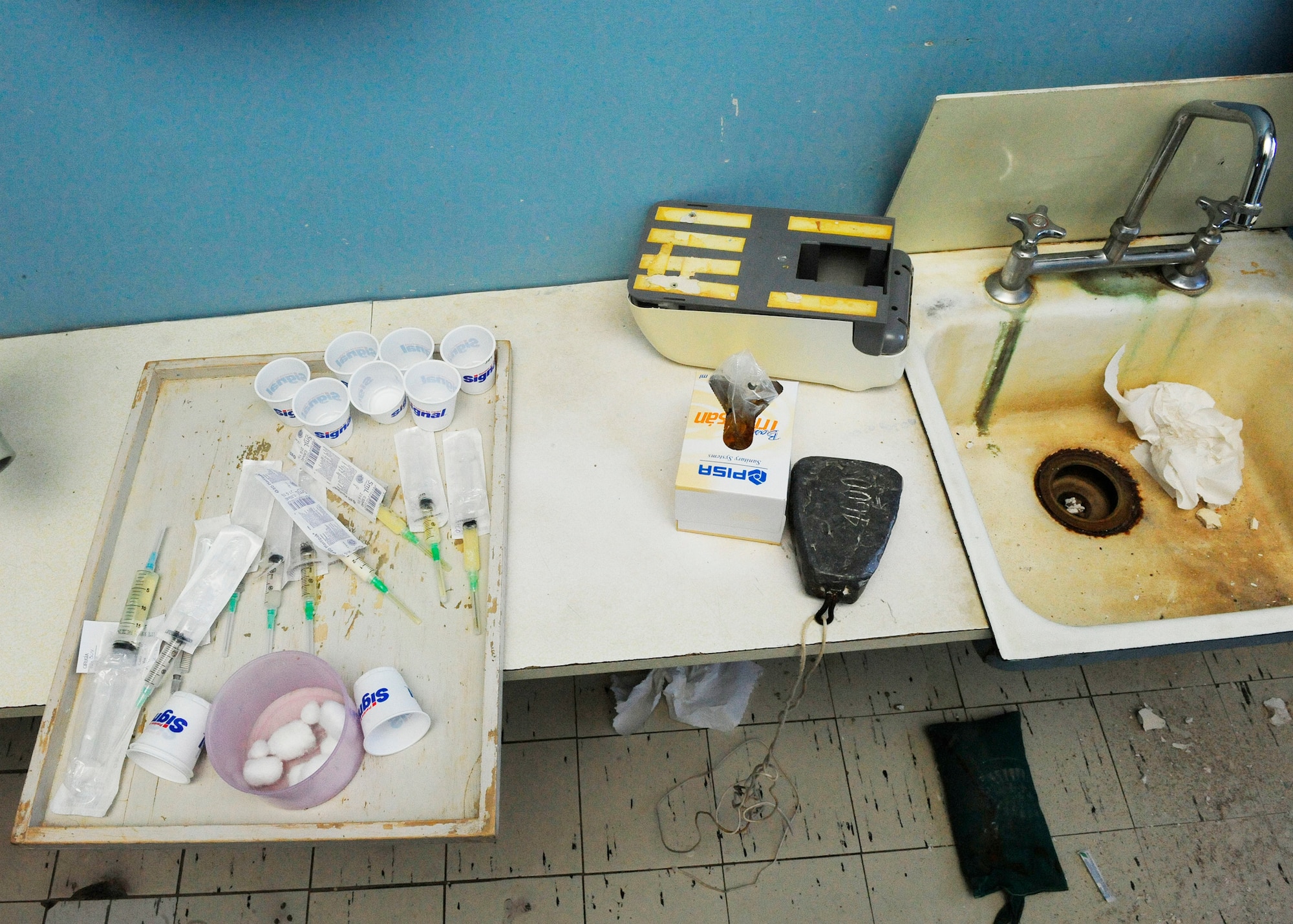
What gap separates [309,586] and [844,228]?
3.06ft

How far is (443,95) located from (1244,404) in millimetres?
1442

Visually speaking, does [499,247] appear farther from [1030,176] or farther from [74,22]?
[1030,176]

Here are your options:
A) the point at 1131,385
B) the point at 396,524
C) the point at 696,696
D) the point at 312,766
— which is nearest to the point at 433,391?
the point at 396,524

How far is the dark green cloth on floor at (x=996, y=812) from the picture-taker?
1387 millimetres

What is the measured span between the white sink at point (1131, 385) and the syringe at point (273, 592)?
0.96 m

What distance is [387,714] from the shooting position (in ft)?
2.79

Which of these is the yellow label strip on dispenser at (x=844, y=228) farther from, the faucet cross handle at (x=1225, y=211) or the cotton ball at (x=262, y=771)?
the cotton ball at (x=262, y=771)

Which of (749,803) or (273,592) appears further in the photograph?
(749,803)

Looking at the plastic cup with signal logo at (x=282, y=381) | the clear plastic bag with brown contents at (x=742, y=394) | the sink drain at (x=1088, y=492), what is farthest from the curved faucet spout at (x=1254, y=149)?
the plastic cup with signal logo at (x=282, y=381)

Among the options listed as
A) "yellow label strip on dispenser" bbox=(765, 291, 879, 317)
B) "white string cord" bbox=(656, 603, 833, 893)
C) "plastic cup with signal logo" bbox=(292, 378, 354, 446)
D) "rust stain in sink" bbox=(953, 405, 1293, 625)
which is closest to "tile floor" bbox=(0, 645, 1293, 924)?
"white string cord" bbox=(656, 603, 833, 893)

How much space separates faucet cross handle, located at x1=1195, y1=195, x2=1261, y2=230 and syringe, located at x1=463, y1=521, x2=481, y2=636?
1.17m

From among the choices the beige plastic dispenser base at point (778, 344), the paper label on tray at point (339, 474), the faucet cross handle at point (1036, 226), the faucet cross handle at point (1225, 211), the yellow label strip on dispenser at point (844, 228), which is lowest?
the paper label on tray at point (339, 474)

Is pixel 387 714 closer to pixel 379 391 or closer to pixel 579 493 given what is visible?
pixel 579 493

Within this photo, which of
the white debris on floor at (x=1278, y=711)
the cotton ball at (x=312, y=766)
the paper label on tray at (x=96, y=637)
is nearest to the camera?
the cotton ball at (x=312, y=766)
